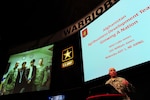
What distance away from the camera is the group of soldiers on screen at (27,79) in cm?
298

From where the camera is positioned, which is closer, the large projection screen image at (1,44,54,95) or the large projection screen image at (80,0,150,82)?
the large projection screen image at (80,0,150,82)

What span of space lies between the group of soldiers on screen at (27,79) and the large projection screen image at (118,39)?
908mm

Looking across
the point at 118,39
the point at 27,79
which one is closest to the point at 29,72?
the point at 27,79

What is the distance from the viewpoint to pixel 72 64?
3.00 metres

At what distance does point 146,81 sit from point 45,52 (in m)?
2.01

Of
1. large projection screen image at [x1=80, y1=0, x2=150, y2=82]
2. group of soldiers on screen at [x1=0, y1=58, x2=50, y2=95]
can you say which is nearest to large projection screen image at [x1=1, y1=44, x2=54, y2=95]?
group of soldiers on screen at [x1=0, y1=58, x2=50, y2=95]

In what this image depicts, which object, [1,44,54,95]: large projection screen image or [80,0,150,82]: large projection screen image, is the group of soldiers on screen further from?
[80,0,150,82]: large projection screen image

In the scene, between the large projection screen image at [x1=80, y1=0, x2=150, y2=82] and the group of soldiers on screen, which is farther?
the group of soldiers on screen

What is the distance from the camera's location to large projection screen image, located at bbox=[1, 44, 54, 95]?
300cm

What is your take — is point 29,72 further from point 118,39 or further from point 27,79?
point 118,39

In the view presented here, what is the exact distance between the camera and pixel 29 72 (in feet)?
10.3

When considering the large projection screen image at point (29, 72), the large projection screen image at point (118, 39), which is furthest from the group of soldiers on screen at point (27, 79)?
the large projection screen image at point (118, 39)

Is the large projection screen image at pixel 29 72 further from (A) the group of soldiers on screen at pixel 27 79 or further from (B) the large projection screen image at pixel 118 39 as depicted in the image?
(B) the large projection screen image at pixel 118 39

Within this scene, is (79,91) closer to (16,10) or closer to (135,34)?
(135,34)
